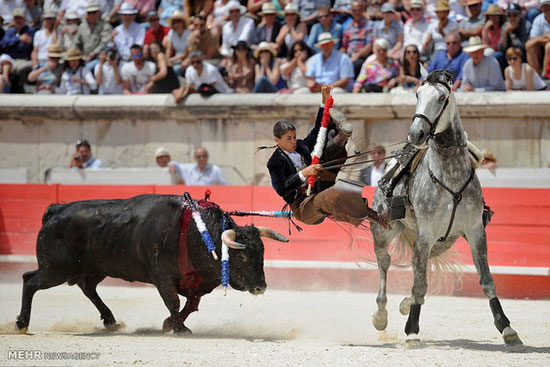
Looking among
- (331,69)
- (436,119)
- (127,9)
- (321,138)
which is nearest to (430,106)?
(436,119)

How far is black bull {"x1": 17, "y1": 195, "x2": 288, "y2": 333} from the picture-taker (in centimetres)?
816

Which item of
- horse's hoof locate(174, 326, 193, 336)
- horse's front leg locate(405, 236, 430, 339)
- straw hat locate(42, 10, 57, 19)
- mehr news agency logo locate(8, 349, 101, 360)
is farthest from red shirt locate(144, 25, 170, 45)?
mehr news agency logo locate(8, 349, 101, 360)

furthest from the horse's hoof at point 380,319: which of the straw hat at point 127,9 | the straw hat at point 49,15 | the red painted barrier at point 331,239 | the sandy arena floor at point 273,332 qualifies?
the straw hat at point 49,15

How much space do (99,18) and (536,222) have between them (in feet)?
26.4

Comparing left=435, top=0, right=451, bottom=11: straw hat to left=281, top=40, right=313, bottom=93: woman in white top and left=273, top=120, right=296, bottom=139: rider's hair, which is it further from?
left=273, top=120, right=296, bottom=139: rider's hair

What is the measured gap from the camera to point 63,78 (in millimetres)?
15242

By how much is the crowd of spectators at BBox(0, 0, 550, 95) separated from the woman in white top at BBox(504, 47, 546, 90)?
1 centimetres

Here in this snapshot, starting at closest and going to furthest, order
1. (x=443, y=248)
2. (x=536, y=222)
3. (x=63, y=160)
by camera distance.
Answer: (x=443, y=248) < (x=536, y=222) < (x=63, y=160)

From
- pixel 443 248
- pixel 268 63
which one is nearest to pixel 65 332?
pixel 443 248

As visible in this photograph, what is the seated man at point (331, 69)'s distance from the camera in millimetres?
13070

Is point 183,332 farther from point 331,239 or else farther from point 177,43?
point 177,43

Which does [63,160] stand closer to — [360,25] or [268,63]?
[268,63]

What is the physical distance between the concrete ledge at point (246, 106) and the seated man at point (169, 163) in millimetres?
819

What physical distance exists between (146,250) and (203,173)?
456 cm
